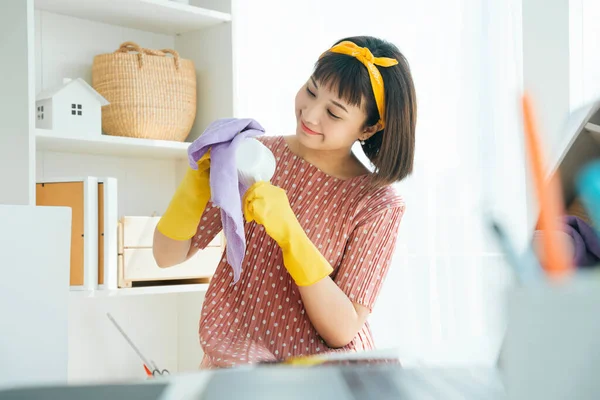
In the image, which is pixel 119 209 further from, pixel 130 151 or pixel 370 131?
pixel 370 131

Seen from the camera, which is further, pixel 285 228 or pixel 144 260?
pixel 144 260

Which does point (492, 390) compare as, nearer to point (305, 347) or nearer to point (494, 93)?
point (305, 347)

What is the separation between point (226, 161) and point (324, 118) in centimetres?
→ 27

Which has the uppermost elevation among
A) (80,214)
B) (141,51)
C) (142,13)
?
(142,13)

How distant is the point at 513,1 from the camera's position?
60.9 inches

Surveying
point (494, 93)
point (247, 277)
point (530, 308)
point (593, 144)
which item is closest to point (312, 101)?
point (247, 277)

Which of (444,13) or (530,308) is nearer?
(530,308)

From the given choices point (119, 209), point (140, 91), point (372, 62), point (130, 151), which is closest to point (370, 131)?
point (372, 62)

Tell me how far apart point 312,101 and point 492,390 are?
41.4 inches

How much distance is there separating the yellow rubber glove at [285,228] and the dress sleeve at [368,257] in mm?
113

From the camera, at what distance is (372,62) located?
4.37 feet

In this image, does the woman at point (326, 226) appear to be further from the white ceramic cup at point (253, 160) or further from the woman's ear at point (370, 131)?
the white ceramic cup at point (253, 160)

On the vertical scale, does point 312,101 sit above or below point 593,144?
above

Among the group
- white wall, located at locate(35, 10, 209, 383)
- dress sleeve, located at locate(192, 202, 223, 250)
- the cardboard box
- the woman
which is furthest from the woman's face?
white wall, located at locate(35, 10, 209, 383)
